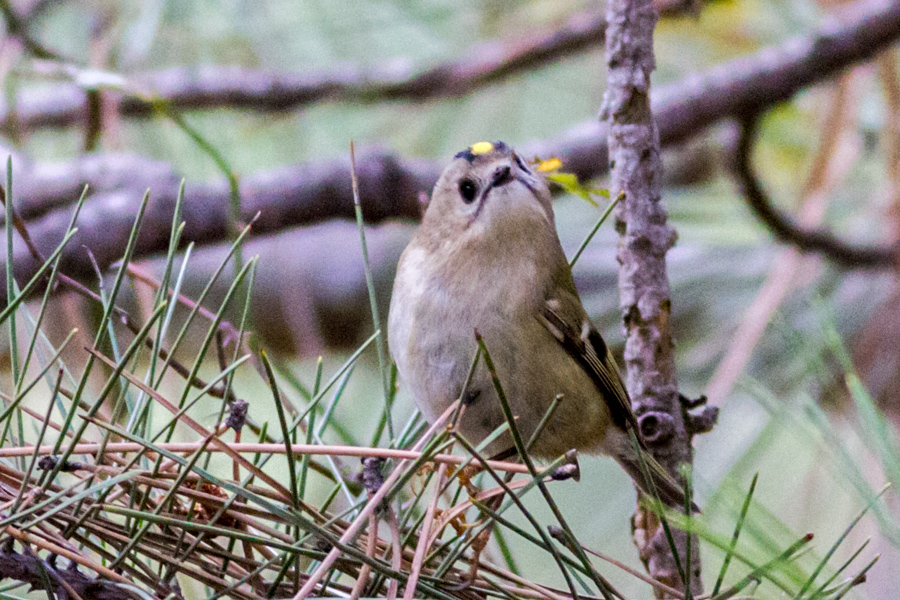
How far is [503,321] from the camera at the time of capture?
0.96 metres

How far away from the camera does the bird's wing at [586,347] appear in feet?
3.31

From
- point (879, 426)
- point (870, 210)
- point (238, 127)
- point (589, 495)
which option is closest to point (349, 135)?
point (238, 127)

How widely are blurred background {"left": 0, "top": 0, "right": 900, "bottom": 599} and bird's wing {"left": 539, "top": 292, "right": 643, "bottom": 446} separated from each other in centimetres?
36

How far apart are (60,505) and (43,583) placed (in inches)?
1.8

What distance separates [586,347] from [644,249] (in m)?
0.26

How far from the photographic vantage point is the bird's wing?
3.31 ft

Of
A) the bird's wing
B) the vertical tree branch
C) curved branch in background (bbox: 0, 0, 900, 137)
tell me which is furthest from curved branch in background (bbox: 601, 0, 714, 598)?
curved branch in background (bbox: 0, 0, 900, 137)

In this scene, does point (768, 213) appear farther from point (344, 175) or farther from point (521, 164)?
point (521, 164)

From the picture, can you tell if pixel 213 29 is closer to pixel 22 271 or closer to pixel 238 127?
pixel 238 127

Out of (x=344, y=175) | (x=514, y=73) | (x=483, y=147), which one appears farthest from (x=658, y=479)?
(x=514, y=73)

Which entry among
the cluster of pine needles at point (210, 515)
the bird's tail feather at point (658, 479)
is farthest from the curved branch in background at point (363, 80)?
the cluster of pine needles at point (210, 515)

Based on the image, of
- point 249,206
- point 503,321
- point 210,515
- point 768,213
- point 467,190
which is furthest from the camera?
point 768,213

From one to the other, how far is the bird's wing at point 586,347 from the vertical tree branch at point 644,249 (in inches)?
6.6

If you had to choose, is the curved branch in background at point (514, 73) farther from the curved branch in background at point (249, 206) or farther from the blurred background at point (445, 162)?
the curved branch in background at point (249, 206)
